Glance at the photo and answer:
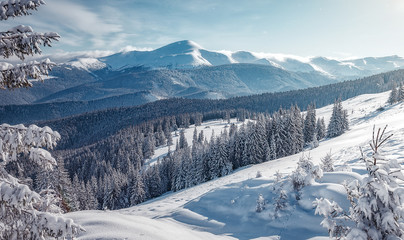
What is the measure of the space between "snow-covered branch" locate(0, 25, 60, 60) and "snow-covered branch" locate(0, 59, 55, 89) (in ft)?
0.92

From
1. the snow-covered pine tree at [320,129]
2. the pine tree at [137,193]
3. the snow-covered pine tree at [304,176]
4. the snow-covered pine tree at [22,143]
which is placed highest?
the snow-covered pine tree at [22,143]

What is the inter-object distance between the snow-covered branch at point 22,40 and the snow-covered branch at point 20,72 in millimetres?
281

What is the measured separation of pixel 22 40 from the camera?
443 cm

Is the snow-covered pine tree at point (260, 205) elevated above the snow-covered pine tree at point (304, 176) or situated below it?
below

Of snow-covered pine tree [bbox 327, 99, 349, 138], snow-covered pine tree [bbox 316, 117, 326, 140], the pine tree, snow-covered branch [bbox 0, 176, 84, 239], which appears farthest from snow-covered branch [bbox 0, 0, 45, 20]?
snow-covered pine tree [bbox 316, 117, 326, 140]

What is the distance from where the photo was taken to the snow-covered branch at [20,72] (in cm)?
462

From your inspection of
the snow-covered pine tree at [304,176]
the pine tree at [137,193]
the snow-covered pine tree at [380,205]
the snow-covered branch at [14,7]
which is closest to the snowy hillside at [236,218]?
the snow-covered pine tree at [304,176]

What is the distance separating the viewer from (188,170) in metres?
51.8

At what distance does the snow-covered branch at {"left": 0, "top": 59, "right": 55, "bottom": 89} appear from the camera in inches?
182

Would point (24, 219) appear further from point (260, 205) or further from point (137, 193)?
point (137, 193)

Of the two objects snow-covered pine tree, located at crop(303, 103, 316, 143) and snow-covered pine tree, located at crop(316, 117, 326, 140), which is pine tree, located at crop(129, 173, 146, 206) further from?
snow-covered pine tree, located at crop(316, 117, 326, 140)

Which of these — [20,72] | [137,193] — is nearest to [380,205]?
[20,72]

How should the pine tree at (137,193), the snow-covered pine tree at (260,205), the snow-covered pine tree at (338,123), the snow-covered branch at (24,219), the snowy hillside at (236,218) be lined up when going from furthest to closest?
1. the snow-covered pine tree at (338,123)
2. the pine tree at (137,193)
3. the snow-covered pine tree at (260,205)
4. the snowy hillside at (236,218)
5. the snow-covered branch at (24,219)

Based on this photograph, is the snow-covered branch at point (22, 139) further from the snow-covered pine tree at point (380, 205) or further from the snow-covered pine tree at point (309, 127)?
the snow-covered pine tree at point (309, 127)
